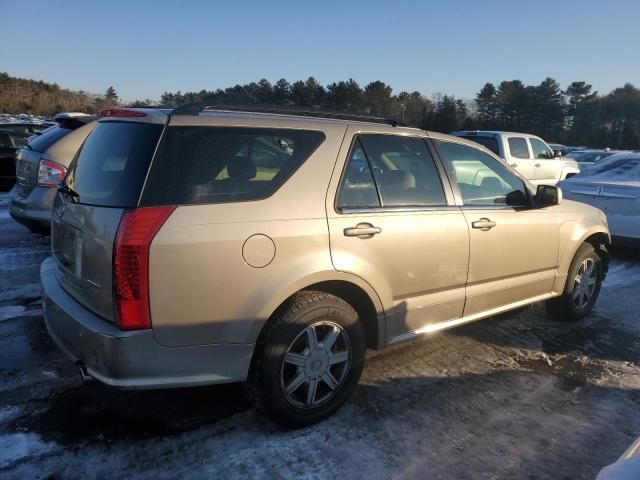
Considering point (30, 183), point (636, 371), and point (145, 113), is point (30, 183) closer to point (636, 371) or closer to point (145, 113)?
point (145, 113)

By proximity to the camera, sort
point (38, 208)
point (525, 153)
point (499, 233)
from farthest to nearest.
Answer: point (525, 153) < point (38, 208) < point (499, 233)

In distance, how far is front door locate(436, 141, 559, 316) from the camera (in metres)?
3.83

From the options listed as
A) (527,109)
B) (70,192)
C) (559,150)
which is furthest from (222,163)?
(527,109)

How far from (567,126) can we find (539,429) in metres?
69.3

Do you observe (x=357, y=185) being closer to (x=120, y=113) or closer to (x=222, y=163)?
(x=222, y=163)

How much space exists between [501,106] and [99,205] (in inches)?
2757

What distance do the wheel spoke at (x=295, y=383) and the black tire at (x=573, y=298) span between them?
2.96 metres

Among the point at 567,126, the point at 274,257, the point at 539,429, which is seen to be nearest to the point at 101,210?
the point at 274,257

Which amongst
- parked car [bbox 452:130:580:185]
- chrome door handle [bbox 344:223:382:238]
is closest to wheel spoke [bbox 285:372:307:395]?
chrome door handle [bbox 344:223:382:238]

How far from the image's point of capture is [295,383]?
2955 millimetres

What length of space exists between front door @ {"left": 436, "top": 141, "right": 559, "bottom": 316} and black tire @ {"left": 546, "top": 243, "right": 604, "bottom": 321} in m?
0.40

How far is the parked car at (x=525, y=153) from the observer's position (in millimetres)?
12859

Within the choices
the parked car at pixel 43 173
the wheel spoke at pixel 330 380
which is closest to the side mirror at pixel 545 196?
the wheel spoke at pixel 330 380

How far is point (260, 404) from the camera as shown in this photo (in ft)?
9.50
